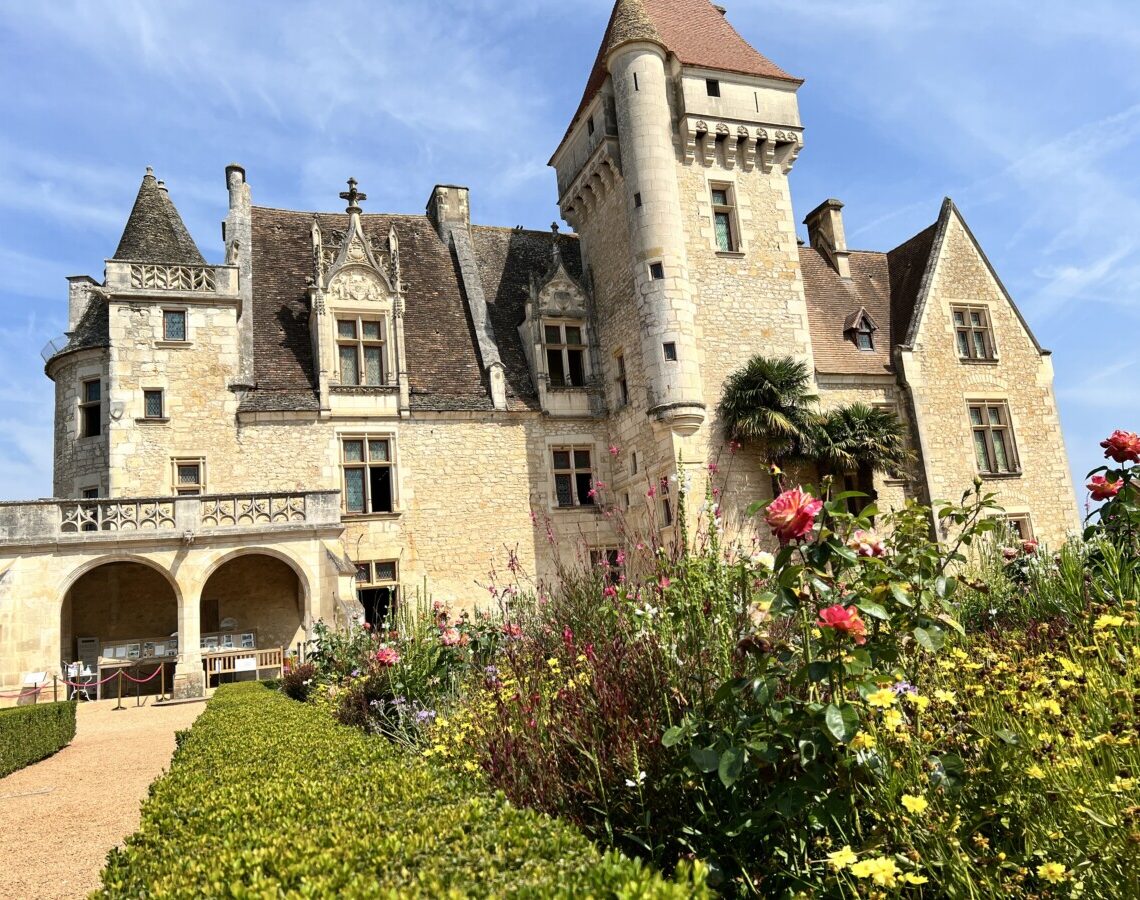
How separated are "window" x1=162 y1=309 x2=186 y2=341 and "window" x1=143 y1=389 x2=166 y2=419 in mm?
1202

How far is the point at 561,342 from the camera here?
20.1 meters

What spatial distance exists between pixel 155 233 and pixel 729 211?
1268 cm

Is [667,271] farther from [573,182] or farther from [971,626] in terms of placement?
[971,626]

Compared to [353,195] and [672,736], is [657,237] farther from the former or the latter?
[672,736]

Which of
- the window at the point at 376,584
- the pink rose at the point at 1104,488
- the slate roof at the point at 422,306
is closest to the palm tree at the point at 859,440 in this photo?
the slate roof at the point at 422,306

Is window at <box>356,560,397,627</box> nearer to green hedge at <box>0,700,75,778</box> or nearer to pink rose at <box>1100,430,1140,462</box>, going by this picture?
green hedge at <box>0,700,75,778</box>

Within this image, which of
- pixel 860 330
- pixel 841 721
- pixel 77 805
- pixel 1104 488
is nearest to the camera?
pixel 841 721

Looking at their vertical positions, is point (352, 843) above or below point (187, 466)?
below

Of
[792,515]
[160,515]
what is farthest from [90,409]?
[792,515]

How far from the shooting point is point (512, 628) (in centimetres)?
696

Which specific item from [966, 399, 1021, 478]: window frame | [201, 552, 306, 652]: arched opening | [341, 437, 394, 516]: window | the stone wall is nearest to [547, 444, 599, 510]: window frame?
[341, 437, 394, 516]: window

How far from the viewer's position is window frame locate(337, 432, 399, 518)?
1761 cm

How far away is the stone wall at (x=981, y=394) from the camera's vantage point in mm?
20078

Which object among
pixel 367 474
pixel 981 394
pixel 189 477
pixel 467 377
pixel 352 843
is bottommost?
pixel 352 843
